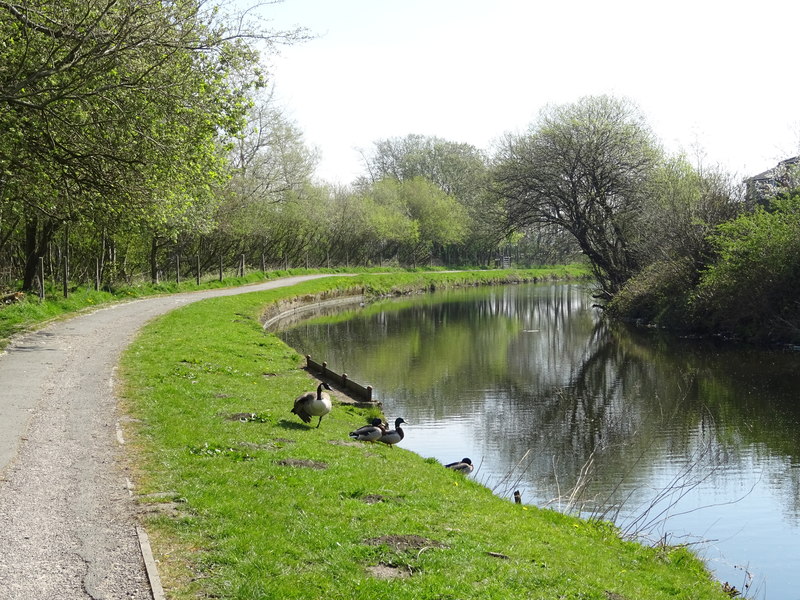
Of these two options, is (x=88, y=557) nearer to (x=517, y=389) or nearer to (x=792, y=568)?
(x=792, y=568)

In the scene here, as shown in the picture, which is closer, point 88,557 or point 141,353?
point 88,557

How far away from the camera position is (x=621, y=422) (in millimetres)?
22109

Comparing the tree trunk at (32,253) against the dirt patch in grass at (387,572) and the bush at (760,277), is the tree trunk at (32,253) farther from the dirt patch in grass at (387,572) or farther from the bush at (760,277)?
the bush at (760,277)

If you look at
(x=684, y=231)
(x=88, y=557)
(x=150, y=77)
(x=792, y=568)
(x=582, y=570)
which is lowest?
(x=792, y=568)

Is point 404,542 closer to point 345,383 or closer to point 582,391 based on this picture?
point 345,383

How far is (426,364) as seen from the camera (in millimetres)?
32438

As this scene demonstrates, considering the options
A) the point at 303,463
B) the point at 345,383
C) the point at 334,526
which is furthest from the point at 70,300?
the point at 334,526

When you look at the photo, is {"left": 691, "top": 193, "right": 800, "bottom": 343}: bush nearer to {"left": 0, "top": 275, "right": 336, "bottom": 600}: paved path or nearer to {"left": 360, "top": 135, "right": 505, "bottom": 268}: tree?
{"left": 0, "top": 275, "right": 336, "bottom": 600}: paved path

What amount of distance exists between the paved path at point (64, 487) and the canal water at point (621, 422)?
298 inches

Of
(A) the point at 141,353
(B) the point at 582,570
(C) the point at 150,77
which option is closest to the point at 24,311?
(A) the point at 141,353

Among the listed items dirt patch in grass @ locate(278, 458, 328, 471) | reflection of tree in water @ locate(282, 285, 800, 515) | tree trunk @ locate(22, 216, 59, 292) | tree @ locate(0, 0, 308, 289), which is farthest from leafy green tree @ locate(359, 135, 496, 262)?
dirt patch in grass @ locate(278, 458, 328, 471)

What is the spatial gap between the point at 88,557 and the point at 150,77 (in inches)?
561

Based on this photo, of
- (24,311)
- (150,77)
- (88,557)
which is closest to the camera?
(88,557)

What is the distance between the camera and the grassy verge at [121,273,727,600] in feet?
26.0
